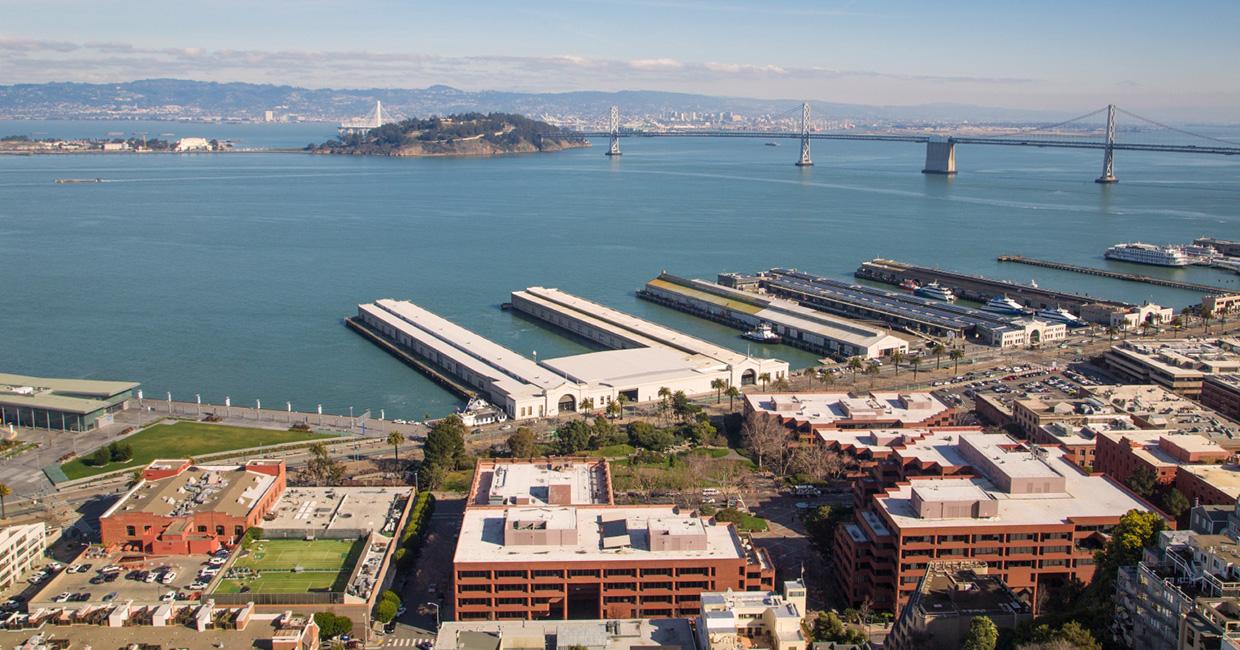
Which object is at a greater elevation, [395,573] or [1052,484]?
[1052,484]

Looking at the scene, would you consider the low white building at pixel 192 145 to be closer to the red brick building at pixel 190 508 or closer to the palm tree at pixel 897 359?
the palm tree at pixel 897 359

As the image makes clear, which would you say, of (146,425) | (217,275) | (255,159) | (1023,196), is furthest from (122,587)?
(255,159)

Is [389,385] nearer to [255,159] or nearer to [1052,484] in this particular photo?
[1052,484]

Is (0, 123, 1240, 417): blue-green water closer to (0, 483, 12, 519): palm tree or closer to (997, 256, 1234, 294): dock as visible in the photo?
(997, 256, 1234, 294): dock

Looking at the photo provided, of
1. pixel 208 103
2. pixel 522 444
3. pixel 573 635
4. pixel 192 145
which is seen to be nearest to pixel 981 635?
pixel 573 635

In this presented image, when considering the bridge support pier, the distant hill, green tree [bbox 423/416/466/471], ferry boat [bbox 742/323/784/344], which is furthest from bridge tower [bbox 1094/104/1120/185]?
the distant hill

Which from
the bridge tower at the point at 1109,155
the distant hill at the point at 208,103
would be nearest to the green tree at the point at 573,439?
the bridge tower at the point at 1109,155
